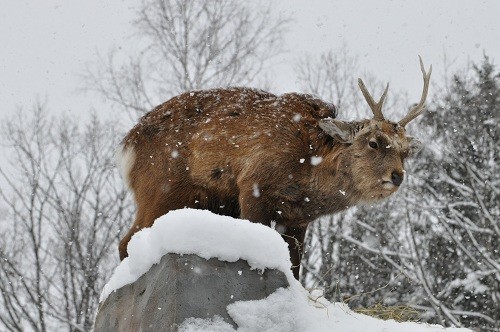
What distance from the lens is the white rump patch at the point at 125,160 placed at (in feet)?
23.9

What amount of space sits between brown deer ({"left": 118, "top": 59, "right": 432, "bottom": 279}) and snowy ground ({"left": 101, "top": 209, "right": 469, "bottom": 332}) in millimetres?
2083

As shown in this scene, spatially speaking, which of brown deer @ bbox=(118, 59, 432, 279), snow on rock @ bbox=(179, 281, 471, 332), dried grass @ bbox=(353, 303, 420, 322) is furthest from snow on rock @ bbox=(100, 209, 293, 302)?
brown deer @ bbox=(118, 59, 432, 279)

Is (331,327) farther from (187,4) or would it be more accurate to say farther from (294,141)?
(187,4)

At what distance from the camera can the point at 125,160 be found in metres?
7.32

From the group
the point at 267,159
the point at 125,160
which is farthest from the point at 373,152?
the point at 125,160

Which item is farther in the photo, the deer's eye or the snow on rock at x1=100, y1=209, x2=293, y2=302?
the deer's eye

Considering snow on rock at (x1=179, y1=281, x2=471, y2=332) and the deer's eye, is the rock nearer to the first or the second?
snow on rock at (x1=179, y1=281, x2=471, y2=332)

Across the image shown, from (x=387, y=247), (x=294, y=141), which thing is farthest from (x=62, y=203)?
(x=294, y=141)

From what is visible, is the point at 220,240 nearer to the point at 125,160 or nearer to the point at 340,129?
the point at 340,129

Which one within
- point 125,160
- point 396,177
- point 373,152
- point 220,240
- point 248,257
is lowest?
point 248,257

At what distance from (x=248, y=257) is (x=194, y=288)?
36cm

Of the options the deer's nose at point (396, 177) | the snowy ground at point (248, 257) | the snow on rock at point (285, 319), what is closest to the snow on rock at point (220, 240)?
the snowy ground at point (248, 257)

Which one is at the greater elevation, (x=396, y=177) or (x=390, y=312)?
(x=396, y=177)

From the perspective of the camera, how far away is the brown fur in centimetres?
659
